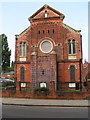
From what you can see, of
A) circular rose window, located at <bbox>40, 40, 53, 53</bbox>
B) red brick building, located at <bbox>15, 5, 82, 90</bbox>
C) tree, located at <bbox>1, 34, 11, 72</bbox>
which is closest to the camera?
red brick building, located at <bbox>15, 5, 82, 90</bbox>

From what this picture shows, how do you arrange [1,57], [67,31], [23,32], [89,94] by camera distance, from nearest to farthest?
1. [89,94]
2. [67,31]
3. [23,32]
4. [1,57]

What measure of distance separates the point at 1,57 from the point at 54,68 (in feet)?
114

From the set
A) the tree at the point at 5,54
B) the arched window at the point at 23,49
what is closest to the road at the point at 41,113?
the arched window at the point at 23,49

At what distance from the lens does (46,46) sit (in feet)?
104

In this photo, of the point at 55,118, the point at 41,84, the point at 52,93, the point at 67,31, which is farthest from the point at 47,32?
the point at 55,118

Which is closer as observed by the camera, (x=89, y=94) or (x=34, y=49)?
(x=89, y=94)

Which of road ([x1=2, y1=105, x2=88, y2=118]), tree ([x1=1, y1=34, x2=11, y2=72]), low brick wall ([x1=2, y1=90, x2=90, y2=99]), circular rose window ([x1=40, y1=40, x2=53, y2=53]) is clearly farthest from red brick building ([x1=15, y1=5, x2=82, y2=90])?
tree ([x1=1, y1=34, x2=11, y2=72])

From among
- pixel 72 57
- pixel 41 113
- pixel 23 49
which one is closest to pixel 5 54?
pixel 23 49

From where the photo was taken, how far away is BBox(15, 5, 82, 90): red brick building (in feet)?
97.5

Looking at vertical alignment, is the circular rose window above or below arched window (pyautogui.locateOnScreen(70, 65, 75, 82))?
above

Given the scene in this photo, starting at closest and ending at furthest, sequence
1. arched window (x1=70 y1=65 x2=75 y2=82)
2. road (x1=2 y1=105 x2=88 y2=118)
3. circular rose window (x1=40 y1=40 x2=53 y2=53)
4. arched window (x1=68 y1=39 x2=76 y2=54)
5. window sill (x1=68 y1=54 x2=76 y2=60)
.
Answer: road (x1=2 y1=105 x2=88 y2=118), arched window (x1=70 y1=65 x2=75 y2=82), window sill (x1=68 y1=54 x2=76 y2=60), arched window (x1=68 y1=39 x2=76 y2=54), circular rose window (x1=40 y1=40 x2=53 y2=53)

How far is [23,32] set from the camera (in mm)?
33312

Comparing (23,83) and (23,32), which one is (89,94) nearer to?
(23,83)

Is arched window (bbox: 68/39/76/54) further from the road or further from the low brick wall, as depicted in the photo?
the road
